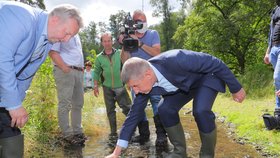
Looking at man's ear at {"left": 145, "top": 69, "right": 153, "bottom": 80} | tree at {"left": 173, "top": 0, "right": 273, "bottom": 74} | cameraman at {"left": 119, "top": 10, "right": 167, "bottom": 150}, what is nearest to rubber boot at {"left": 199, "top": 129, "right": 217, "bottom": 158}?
man's ear at {"left": 145, "top": 69, "right": 153, "bottom": 80}

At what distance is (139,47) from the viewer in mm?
5688

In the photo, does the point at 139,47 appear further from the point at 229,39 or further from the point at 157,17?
the point at 157,17

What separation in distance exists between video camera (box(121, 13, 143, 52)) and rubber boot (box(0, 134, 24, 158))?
275 cm

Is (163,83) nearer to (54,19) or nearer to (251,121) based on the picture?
(54,19)

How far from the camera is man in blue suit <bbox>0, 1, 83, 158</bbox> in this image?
8.89 ft

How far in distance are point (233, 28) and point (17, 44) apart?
15.2m

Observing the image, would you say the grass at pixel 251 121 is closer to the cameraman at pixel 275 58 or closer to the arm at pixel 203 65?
the cameraman at pixel 275 58

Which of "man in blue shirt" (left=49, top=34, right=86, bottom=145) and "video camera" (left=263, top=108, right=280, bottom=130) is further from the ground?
"man in blue shirt" (left=49, top=34, right=86, bottom=145)

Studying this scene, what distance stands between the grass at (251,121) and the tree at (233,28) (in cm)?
749

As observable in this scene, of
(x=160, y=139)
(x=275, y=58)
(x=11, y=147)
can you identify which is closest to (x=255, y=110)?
(x=275, y=58)

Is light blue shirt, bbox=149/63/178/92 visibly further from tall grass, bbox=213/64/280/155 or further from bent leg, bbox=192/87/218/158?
tall grass, bbox=213/64/280/155

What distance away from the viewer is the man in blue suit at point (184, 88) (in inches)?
142

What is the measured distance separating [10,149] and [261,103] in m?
6.76

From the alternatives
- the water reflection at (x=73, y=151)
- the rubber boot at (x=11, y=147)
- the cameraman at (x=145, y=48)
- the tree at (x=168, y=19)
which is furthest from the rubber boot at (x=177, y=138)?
the tree at (x=168, y=19)
